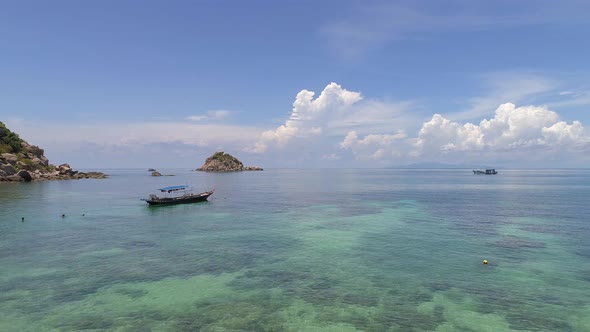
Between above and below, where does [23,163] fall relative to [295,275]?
→ above

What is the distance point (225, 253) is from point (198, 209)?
42.4 metres

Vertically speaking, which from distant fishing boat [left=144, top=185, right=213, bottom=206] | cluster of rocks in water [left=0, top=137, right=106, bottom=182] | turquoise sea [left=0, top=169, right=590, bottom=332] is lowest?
turquoise sea [left=0, top=169, right=590, bottom=332]

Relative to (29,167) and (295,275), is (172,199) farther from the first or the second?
(29,167)

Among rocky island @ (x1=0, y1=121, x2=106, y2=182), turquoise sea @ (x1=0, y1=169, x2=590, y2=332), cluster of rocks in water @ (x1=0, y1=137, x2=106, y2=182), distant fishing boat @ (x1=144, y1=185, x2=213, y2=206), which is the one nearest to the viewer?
turquoise sea @ (x1=0, y1=169, x2=590, y2=332)

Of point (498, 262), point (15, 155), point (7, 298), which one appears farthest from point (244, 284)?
point (15, 155)

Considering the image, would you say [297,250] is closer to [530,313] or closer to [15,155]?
[530,313]

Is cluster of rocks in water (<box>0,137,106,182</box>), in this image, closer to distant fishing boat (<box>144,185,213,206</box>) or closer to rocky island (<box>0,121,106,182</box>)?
rocky island (<box>0,121,106,182</box>)

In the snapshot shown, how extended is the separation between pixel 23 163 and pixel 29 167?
5.32 m

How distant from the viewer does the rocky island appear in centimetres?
14900

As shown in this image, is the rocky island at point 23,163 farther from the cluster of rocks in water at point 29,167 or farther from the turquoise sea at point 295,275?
the turquoise sea at point 295,275

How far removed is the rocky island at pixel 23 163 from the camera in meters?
149

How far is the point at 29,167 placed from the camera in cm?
16688

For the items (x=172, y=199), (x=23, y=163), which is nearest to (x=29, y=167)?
(x=23, y=163)

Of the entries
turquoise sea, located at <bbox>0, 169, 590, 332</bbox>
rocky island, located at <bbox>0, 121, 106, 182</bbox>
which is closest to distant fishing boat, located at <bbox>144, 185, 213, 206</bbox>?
turquoise sea, located at <bbox>0, 169, 590, 332</bbox>
